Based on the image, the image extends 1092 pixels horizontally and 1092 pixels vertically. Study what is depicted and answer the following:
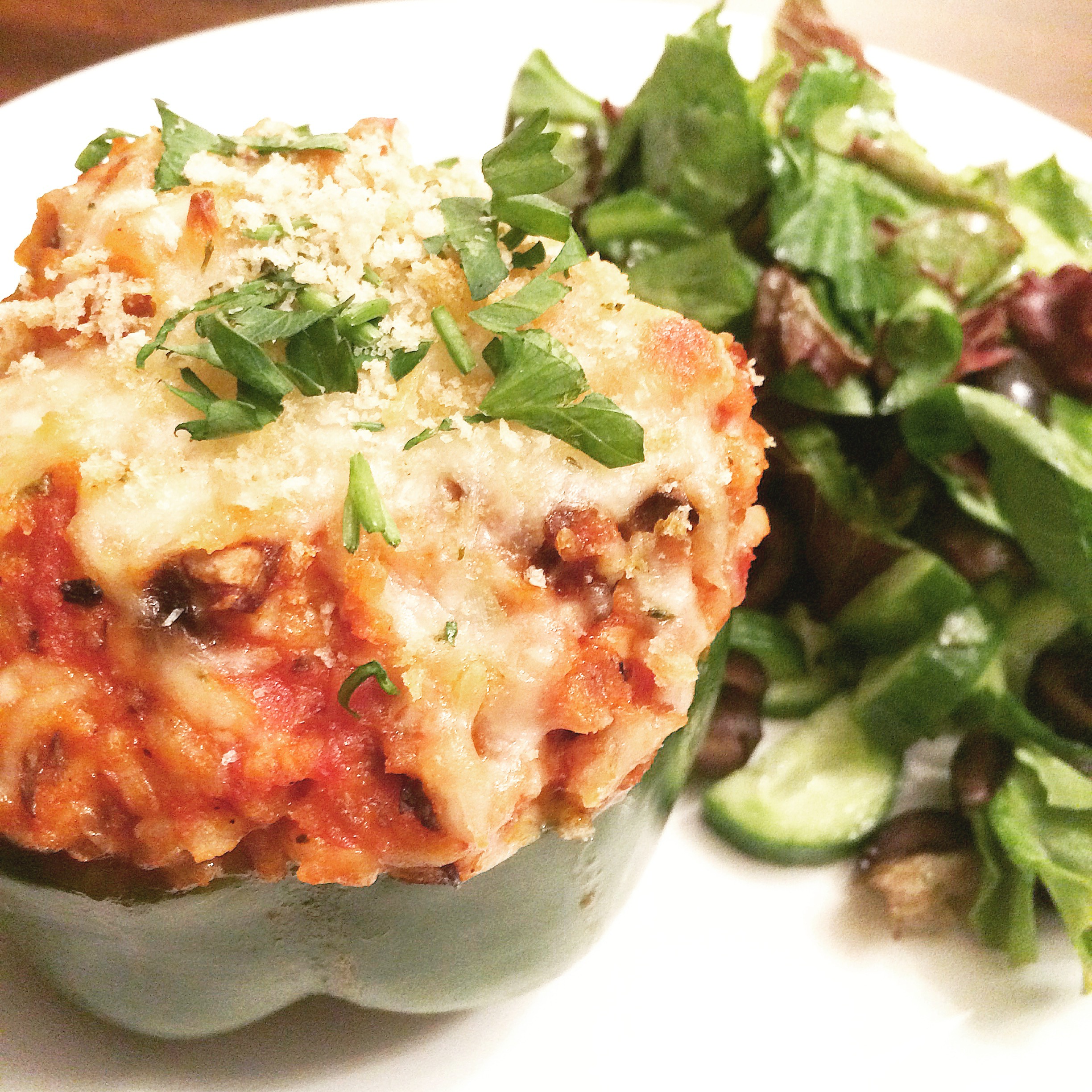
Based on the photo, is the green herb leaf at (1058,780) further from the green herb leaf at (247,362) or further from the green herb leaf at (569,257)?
the green herb leaf at (247,362)

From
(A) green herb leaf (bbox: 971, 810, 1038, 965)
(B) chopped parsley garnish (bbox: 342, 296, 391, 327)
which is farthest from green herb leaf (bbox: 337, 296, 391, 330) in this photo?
(A) green herb leaf (bbox: 971, 810, 1038, 965)

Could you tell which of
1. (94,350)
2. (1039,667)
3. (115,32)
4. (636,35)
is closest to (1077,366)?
(1039,667)

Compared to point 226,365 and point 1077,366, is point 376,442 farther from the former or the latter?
point 1077,366

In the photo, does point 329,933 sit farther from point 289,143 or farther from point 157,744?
point 289,143

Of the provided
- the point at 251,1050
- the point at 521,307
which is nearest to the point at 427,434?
the point at 521,307

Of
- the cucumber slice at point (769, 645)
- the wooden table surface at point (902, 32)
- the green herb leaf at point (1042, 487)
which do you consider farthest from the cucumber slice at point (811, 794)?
the wooden table surface at point (902, 32)

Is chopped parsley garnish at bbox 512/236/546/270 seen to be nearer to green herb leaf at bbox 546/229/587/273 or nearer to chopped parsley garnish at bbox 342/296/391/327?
green herb leaf at bbox 546/229/587/273

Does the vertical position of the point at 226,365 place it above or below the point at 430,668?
above
